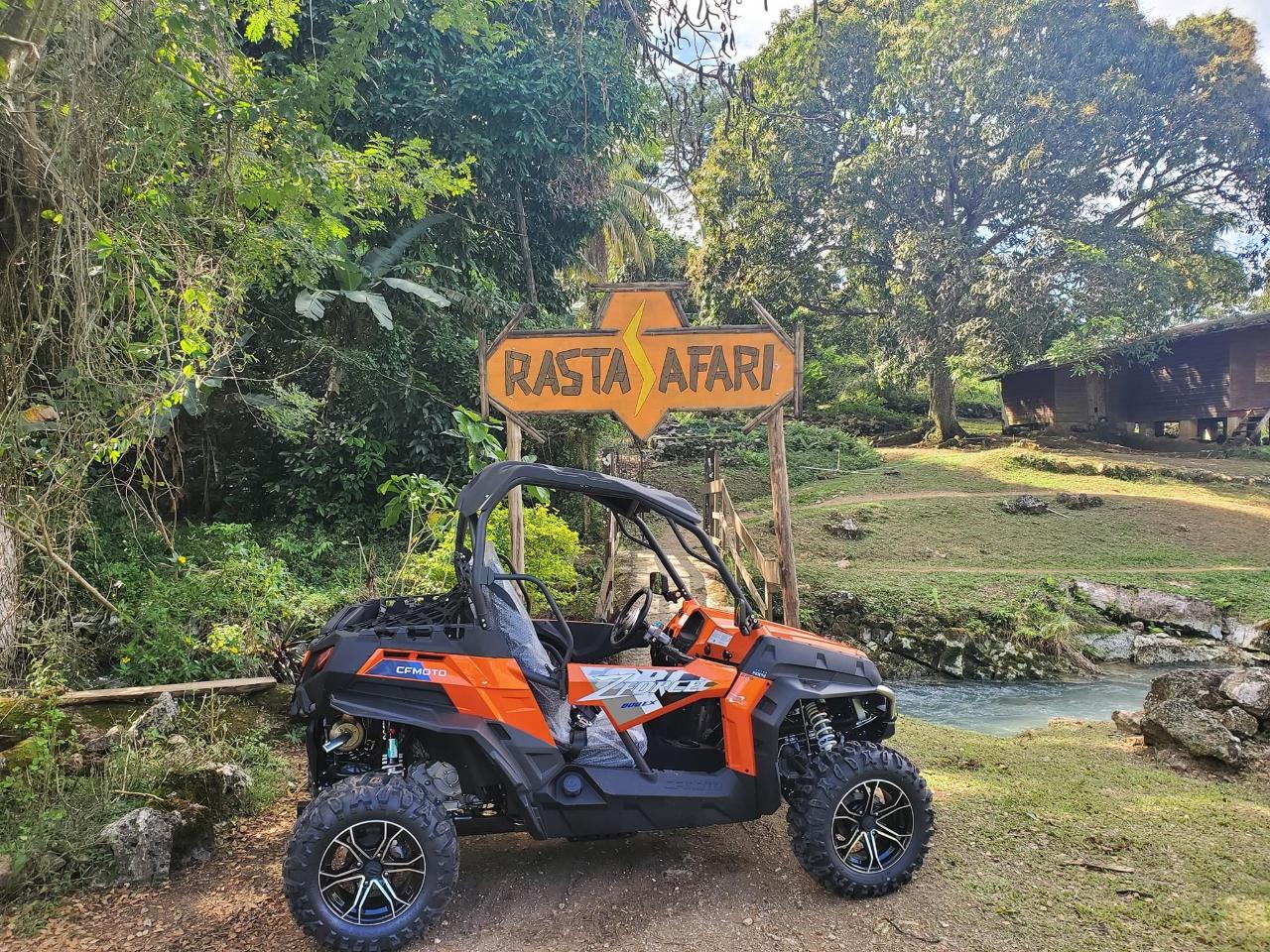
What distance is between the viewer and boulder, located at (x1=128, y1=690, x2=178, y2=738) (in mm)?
4633

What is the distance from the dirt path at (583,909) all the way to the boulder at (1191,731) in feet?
8.10

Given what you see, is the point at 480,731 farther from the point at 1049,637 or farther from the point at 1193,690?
the point at 1049,637

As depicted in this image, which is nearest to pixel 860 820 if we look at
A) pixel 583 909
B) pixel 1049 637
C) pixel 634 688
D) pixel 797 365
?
pixel 634 688

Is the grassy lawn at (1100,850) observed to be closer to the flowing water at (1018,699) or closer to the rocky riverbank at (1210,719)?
the rocky riverbank at (1210,719)

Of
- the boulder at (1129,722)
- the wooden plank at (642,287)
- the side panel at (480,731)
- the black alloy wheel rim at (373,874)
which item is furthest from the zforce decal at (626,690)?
the boulder at (1129,722)

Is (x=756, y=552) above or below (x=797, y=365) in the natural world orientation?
below

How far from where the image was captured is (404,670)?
3.18 meters

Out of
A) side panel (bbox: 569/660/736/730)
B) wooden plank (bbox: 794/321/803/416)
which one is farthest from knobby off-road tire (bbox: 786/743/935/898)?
wooden plank (bbox: 794/321/803/416)

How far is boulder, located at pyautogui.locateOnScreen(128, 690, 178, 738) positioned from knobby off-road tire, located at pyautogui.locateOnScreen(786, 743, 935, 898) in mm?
3794

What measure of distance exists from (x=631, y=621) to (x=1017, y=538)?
500 inches

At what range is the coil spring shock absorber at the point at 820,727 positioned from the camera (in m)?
3.68

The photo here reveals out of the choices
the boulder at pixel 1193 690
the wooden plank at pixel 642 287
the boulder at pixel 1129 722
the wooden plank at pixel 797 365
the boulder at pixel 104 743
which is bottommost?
the boulder at pixel 1129 722

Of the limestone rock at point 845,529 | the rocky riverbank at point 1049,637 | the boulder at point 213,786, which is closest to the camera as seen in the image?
the boulder at point 213,786

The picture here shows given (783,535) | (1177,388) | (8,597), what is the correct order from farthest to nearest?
(1177,388) → (783,535) → (8,597)
